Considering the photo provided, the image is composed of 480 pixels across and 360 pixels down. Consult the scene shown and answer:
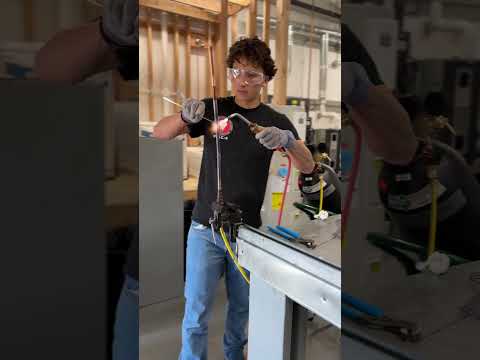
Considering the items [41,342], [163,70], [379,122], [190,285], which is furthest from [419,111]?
[163,70]

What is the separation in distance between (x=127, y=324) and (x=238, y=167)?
1135 mm

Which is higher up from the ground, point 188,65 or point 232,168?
point 188,65

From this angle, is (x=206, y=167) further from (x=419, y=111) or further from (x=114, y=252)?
(x=419, y=111)

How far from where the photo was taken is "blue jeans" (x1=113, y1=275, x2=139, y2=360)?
0.38m

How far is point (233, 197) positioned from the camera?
1.49 m

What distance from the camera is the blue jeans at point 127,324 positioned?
0.38 m

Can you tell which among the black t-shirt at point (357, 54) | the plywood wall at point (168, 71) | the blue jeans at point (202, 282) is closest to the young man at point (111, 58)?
the black t-shirt at point (357, 54)

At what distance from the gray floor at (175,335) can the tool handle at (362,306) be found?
135 centimetres

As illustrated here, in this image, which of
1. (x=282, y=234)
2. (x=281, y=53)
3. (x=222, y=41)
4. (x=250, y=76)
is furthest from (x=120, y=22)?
(x=281, y=53)

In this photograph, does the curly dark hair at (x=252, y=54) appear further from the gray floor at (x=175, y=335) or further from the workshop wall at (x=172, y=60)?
the gray floor at (x=175, y=335)

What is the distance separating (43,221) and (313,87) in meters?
2.39

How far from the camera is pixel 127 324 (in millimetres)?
395

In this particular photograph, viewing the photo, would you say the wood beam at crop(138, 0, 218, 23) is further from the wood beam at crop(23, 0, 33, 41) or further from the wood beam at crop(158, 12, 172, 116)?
the wood beam at crop(23, 0, 33, 41)

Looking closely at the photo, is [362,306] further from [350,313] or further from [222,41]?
[222,41]
